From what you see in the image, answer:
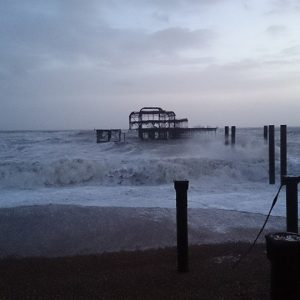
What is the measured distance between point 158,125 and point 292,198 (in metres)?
43.8

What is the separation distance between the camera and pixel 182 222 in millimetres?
4883

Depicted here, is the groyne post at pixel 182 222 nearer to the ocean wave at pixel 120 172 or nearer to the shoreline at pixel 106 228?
the shoreline at pixel 106 228

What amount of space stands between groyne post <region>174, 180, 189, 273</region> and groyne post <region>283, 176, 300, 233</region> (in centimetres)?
112

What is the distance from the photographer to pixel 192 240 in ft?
24.3

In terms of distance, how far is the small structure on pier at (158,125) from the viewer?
151 ft

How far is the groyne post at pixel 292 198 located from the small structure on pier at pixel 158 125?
131ft

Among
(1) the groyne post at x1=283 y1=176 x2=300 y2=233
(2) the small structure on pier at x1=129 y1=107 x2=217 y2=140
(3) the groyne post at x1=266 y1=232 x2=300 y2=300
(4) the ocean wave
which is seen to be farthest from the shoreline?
(2) the small structure on pier at x1=129 y1=107 x2=217 y2=140

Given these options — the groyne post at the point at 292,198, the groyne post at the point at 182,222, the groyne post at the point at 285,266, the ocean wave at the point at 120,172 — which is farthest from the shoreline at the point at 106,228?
the ocean wave at the point at 120,172

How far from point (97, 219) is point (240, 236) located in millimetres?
3070

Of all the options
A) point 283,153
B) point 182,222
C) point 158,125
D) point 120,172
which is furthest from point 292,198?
point 158,125

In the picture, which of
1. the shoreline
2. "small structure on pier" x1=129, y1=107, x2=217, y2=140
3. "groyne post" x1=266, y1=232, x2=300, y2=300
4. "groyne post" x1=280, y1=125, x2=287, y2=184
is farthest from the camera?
"small structure on pier" x1=129, y1=107, x2=217, y2=140

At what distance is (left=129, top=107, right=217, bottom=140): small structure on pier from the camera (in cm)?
4609

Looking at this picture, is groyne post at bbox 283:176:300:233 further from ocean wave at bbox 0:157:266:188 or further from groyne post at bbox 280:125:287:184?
ocean wave at bbox 0:157:266:188

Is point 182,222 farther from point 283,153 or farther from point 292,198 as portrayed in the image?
point 283,153
